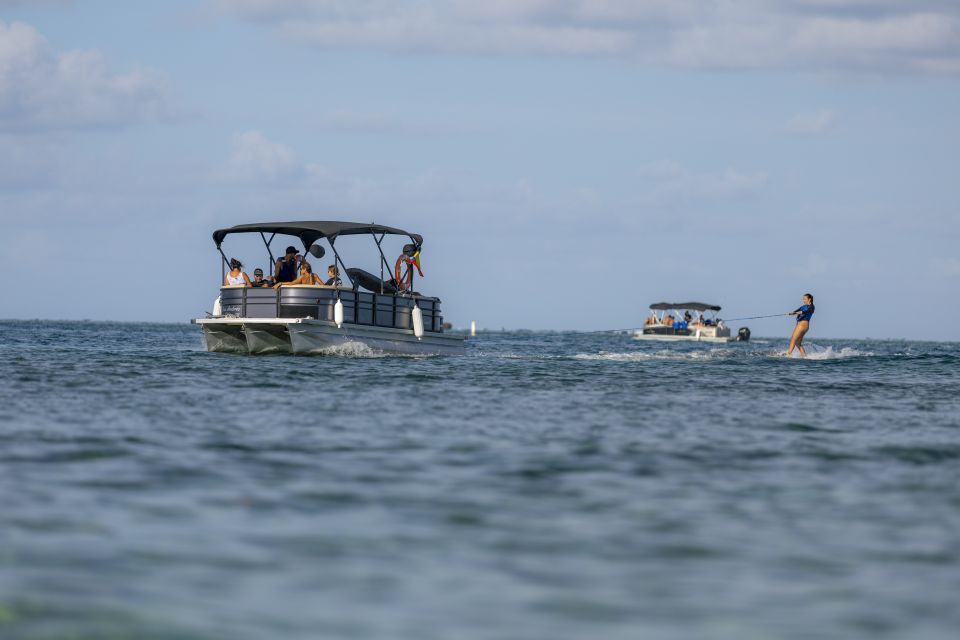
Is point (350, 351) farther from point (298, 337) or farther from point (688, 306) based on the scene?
point (688, 306)

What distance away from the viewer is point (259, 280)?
28.4 meters

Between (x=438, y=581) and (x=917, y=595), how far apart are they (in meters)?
2.41

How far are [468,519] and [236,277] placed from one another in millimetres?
20932

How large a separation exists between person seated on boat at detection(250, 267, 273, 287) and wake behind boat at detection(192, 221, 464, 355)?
29 cm

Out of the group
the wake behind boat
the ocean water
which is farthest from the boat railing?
the ocean water

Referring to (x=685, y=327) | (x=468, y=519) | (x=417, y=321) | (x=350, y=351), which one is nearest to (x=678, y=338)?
(x=685, y=327)

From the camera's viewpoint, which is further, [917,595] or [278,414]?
[278,414]

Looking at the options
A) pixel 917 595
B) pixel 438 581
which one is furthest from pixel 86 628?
pixel 917 595

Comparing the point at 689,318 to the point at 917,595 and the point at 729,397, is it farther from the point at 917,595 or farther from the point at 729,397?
the point at 917,595

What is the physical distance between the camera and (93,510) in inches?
318

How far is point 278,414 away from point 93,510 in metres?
6.69

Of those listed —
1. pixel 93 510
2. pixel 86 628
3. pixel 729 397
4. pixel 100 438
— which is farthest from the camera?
pixel 729 397

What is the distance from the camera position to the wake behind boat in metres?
27.2

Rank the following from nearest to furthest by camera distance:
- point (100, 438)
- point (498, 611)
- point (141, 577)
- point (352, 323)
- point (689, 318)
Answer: point (498, 611)
point (141, 577)
point (100, 438)
point (352, 323)
point (689, 318)
